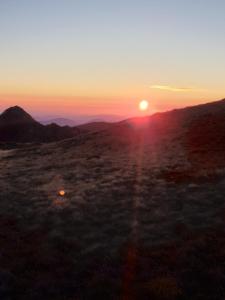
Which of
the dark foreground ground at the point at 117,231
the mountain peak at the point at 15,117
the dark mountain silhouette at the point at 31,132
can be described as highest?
the mountain peak at the point at 15,117

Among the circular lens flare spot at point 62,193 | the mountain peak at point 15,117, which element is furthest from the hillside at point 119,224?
the mountain peak at point 15,117

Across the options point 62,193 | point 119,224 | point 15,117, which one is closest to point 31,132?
point 15,117

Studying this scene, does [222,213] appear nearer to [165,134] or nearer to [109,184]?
[109,184]

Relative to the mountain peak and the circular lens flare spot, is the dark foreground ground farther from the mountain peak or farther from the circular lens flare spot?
the mountain peak

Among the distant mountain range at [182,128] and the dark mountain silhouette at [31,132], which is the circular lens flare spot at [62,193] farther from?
the dark mountain silhouette at [31,132]

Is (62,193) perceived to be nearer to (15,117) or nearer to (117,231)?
(117,231)

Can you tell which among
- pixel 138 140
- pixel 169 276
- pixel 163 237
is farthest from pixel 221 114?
pixel 169 276

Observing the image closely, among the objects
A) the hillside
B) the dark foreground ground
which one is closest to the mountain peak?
the hillside

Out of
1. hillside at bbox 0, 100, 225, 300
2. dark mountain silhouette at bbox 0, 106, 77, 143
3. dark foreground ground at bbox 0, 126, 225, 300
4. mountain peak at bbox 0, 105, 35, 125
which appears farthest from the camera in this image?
mountain peak at bbox 0, 105, 35, 125

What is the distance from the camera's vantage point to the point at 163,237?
74.3 ft

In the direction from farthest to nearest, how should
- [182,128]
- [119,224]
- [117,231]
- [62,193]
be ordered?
[182,128], [62,193], [119,224], [117,231]

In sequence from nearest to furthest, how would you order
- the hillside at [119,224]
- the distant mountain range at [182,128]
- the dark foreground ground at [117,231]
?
1. the dark foreground ground at [117,231]
2. the hillside at [119,224]
3. the distant mountain range at [182,128]

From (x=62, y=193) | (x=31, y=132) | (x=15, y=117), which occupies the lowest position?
(x=62, y=193)

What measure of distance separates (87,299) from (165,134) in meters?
45.0
